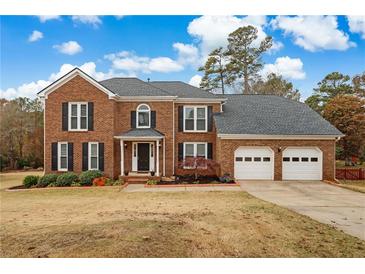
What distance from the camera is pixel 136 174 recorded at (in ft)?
57.2

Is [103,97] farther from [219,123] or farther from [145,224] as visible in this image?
[145,224]

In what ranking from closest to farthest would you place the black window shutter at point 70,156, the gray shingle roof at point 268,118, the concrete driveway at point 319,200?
the concrete driveway at point 319,200 → the gray shingle roof at point 268,118 → the black window shutter at point 70,156

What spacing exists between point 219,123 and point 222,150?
6.61ft

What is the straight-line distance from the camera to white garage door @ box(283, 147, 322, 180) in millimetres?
16297

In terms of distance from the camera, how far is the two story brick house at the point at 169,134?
1623cm

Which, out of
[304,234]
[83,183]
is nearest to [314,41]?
[304,234]

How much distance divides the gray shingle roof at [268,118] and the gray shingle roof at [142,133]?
4194 mm

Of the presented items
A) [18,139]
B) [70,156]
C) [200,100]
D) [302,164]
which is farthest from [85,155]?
[18,139]

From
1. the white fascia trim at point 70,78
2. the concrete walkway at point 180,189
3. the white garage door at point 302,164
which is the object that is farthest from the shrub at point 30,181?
the white garage door at point 302,164

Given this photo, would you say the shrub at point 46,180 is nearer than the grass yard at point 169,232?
No

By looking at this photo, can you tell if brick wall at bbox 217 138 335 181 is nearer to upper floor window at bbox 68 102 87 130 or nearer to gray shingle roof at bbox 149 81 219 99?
gray shingle roof at bbox 149 81 219 99

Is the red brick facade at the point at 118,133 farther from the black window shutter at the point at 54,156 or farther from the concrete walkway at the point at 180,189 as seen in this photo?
the concrete walkway at the point at 180,189

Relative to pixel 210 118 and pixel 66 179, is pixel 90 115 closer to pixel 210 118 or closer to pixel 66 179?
pixel 66 179

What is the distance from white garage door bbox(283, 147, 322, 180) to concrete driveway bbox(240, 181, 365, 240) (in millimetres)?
804
